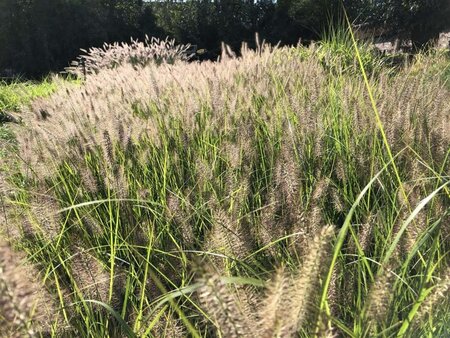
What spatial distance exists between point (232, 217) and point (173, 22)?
27.1 m

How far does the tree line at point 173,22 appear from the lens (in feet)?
61.3

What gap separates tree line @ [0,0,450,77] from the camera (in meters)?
18.7

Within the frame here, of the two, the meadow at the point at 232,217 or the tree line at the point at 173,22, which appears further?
the tree line at the point at 173,22

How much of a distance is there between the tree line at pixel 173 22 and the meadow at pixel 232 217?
17501 mm

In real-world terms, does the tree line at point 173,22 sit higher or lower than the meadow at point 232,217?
higher

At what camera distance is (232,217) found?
138 cm

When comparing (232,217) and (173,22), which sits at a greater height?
(173,22)

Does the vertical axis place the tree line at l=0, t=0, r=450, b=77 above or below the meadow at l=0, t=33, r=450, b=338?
above

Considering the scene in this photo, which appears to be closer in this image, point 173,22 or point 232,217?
point 232,217

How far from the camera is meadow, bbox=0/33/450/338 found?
850 millimetres

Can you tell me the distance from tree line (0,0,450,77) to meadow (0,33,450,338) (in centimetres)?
1750

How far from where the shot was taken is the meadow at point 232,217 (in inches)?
33.5

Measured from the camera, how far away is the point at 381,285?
731 mm

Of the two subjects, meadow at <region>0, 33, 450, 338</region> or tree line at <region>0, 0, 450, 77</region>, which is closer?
meadow at <region>0, 33, 450, 338</region>
